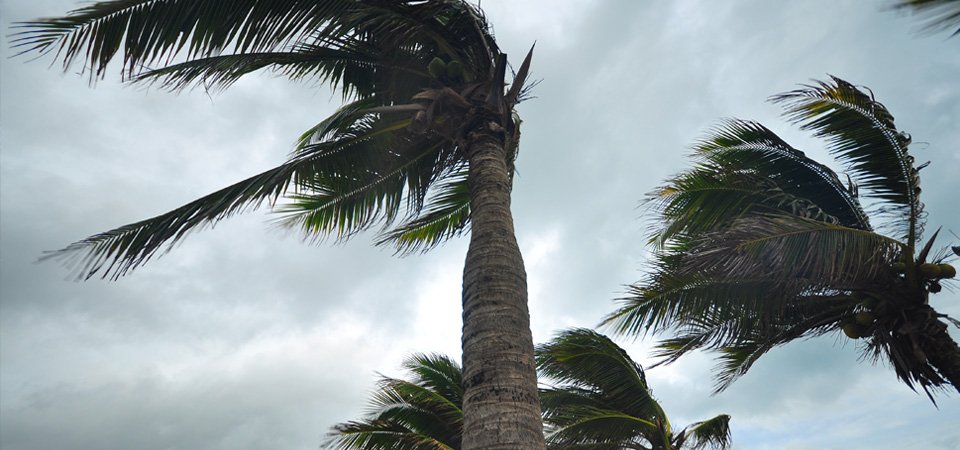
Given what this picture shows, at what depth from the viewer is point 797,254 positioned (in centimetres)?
755

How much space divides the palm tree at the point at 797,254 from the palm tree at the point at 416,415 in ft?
15.8

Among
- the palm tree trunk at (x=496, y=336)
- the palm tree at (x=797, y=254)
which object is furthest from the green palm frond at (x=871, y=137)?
the palm tree trunk at (x=496, y=336)

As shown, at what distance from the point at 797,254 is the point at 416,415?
834cm

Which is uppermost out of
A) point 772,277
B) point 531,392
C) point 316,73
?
point 316,73

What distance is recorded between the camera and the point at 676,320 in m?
9.45

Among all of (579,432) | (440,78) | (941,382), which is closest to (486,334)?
(440,78)

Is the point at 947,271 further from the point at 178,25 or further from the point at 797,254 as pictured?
the point at 178,25

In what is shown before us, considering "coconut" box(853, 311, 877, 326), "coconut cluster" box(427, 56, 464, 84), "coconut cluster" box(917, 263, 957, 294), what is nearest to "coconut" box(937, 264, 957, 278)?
"coconut cluster" box(917, 263, 957, 294)

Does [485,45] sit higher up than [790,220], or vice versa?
[485,45]

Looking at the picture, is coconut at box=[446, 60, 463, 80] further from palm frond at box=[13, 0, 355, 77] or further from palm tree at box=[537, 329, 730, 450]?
palm tree at box=[537, 329, 730, 450]

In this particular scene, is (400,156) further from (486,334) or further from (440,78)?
(486,334)

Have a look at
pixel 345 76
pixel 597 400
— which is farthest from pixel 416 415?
pixel 345 76

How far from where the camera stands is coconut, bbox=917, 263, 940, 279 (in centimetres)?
799

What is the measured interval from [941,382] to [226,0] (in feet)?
30.9
